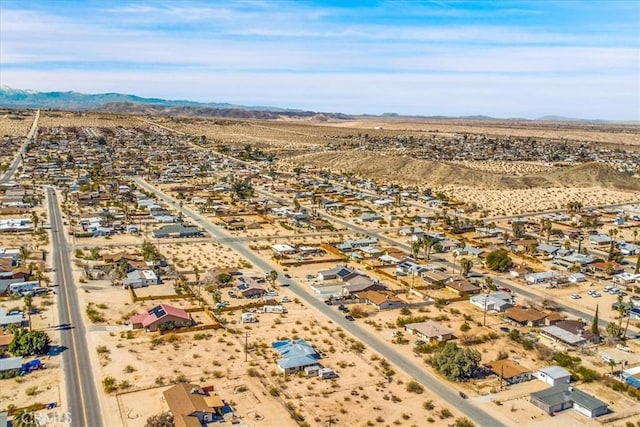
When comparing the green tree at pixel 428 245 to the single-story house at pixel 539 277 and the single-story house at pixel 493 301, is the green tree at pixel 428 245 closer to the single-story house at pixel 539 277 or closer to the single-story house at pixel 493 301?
the single-story house at pixel 539 277

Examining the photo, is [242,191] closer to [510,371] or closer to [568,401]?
[510,371]

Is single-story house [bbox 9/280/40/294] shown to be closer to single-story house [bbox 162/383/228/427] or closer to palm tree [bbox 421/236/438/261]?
single-story house [bbox 162/383/228/427]

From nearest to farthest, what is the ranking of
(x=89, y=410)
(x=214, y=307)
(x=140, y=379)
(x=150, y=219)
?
(x=89, y=410) → (x=140, y=379) → (x=214, y=307) → (x=150, y=219)

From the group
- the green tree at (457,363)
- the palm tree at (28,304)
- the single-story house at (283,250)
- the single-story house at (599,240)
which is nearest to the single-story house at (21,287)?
the palm tree at (28,304)

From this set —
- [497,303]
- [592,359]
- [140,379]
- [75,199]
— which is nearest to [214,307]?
[140,379]

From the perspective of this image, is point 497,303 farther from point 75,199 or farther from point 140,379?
point 75,199

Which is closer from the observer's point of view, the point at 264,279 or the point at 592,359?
the point at 592,359

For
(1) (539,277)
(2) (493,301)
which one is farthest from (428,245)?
(2) (493,301)
